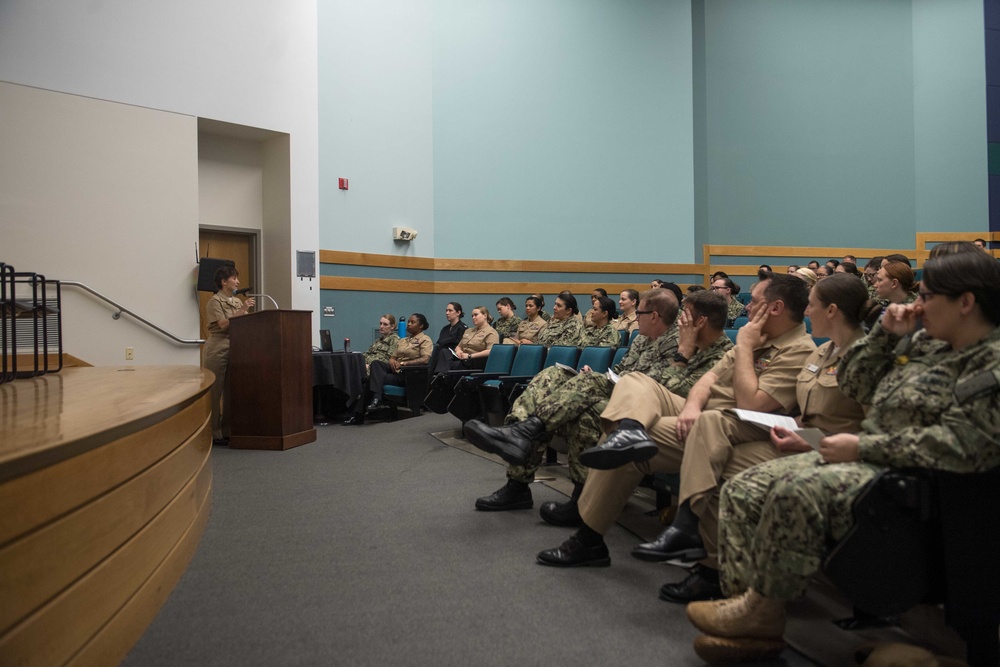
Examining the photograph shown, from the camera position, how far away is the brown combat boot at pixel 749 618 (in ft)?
5.27

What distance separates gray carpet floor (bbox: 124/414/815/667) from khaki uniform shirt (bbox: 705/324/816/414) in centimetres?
61

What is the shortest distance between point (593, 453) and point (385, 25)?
22.0 ft

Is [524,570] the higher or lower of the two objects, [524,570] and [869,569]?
the lower

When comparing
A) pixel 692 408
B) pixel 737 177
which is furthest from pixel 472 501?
pixel 737 177

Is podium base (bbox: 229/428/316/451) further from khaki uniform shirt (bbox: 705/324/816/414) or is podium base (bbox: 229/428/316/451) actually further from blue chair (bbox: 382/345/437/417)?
khaki uniform shirt (bbox: 705/324/816/414)

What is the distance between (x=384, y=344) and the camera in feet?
22.8

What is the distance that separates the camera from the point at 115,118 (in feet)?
18.6

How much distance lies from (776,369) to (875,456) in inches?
31.9

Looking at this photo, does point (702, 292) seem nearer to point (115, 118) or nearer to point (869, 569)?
point (869, 569)

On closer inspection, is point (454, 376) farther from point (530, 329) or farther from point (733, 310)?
point (733, 310)

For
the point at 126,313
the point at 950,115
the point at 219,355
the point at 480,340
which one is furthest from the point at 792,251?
the point at 126,313

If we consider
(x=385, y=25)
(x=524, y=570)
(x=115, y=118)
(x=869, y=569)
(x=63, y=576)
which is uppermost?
(x=385, y=25)

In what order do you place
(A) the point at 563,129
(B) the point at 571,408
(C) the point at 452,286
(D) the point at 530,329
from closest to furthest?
(B) the point at 571,408
(D) the point at 530,329
(C) the point at 452,286
(A) the point at 563,129

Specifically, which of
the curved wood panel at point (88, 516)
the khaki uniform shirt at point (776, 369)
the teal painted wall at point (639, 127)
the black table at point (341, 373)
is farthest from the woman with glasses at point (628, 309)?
the curved wood panel at point (88, 516)
